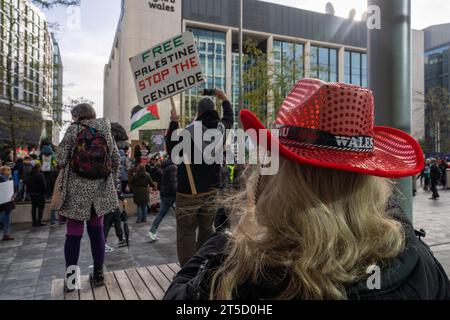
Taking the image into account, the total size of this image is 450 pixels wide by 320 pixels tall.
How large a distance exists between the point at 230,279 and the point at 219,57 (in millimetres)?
44382

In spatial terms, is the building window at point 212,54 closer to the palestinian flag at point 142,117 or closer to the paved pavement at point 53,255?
the palestinian flag at point 142,117

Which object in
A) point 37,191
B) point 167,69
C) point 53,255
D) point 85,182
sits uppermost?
point 167,69

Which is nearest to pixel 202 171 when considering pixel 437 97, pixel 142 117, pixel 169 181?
pixel 169 181

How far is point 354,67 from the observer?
51.5 meters

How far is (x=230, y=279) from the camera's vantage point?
3.06 feet

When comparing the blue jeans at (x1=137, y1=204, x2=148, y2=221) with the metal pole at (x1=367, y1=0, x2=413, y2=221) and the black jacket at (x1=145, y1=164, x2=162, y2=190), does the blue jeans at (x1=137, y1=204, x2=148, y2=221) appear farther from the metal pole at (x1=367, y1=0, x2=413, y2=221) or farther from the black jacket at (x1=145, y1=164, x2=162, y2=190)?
the metal pole at (x1=367, y1=0, x2=413, y2=221)

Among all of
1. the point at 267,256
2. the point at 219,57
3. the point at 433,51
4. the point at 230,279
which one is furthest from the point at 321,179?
the point at 433,51

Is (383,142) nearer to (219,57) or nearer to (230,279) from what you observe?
(230,279)

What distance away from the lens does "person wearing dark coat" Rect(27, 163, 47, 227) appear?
820cm

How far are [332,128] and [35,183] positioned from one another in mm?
8479

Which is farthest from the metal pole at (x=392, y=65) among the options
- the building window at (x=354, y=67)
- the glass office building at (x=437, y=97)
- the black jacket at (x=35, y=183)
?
the building window at (x=354, y=67)

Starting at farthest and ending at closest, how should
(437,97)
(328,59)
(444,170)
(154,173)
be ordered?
(328,59) < (437,97) < (444,170) < (154,173)

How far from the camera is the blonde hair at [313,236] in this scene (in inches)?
36.0

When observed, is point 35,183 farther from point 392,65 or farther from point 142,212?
point 392,65
